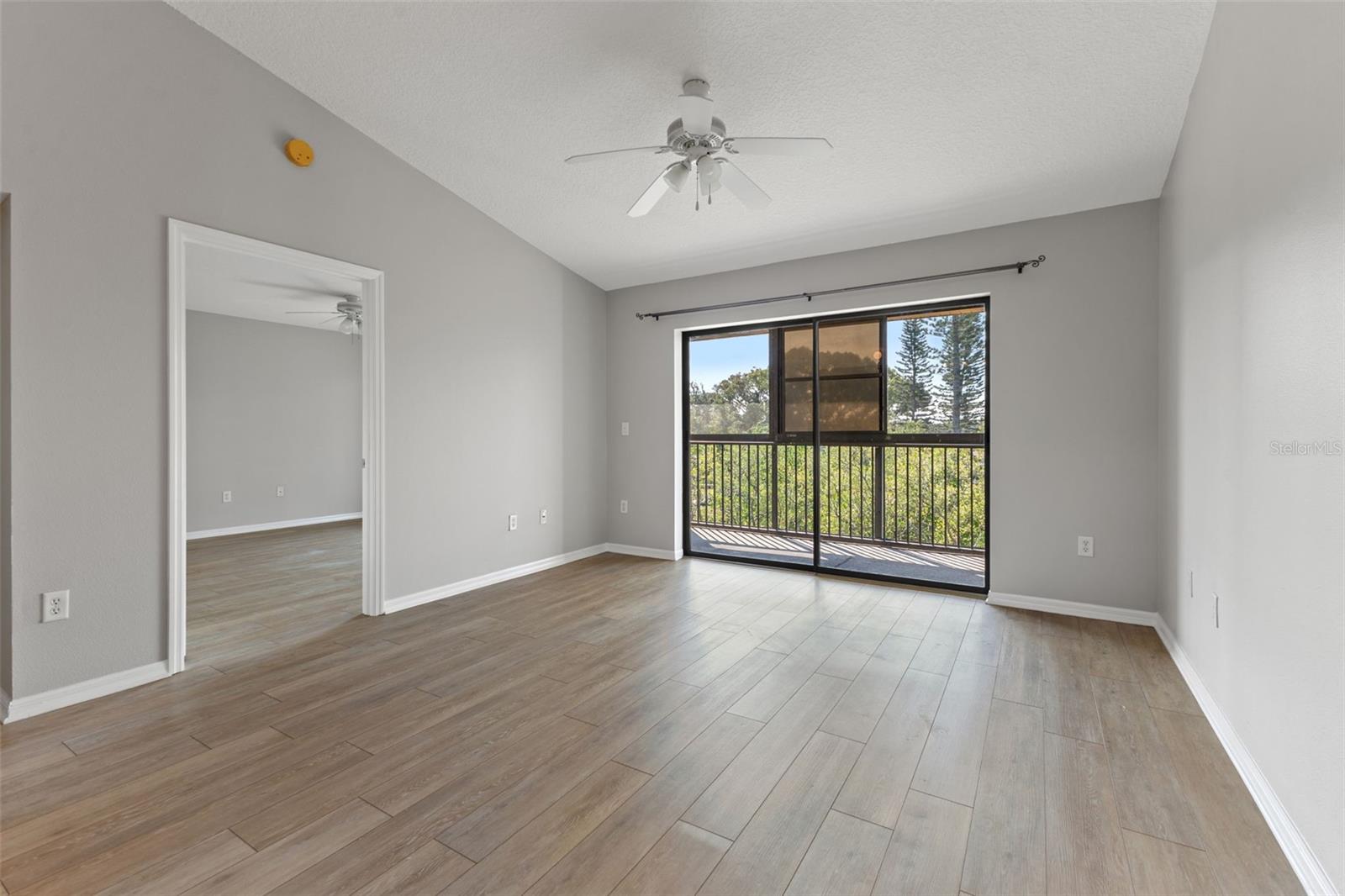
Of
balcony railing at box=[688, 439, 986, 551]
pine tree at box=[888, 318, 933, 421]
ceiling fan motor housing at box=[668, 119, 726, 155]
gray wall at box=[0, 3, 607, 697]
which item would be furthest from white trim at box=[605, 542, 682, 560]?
ceiling fan motor housing at box=[668, 119, 726, 155]

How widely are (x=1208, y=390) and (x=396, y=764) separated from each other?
10.8ft

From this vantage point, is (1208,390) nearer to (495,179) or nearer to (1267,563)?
(1267,563)

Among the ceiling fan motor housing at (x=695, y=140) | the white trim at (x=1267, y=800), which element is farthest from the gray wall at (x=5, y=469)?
the white trim at (x=1267, y=800)

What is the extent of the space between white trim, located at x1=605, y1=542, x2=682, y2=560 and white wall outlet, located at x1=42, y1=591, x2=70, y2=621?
3.56 m

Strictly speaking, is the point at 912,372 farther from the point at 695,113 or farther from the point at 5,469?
the point at 5,469

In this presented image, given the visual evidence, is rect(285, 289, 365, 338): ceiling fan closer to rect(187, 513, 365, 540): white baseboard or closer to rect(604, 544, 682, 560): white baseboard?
rect(187, 513, 365, 540): white baseboard

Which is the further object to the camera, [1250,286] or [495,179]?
[495,179]

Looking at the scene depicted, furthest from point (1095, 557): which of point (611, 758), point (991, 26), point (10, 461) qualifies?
point (10, 461)

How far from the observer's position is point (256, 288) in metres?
5.39

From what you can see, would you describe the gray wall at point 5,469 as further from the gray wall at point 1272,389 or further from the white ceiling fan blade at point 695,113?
the gray wall at point 1272,389

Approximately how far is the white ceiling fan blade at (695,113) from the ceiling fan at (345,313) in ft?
13.3

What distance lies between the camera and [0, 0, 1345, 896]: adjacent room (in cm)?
152

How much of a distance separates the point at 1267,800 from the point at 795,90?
3.07 m

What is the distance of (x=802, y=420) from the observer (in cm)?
460
